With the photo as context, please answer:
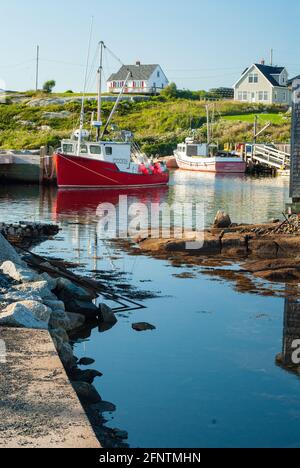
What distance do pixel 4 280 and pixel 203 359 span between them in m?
3.19

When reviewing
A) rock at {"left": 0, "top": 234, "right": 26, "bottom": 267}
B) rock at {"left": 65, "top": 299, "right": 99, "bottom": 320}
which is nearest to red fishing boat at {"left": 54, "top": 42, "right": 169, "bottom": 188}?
rock at {"left": 0, "top": 234, "right": 26, "bottom": 267}

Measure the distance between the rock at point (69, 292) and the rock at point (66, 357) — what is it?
2.53 metres

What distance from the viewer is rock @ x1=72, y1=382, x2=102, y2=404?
309 inches

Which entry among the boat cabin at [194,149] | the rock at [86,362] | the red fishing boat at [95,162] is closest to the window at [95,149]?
the red fishing boat at [95,162]

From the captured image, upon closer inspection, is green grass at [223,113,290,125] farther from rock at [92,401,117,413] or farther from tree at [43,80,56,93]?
rock at [92,401,117,413]

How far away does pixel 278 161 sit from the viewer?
196 feet

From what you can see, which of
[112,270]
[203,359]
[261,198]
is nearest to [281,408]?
[203,359]

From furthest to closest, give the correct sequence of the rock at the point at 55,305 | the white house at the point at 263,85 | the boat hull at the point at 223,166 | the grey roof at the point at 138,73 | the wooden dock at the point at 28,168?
the grey roof at the point at 138,73 → the white house at the point at 263,85 → the boat hull at the point at 223,166 → the wooden dock at the point at 28,168 → the rock at the point at 55,305

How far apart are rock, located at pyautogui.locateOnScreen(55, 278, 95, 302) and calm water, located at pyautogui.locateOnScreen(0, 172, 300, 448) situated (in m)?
0.73

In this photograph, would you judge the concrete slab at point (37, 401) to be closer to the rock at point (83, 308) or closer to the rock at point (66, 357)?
the rock at point (66, 357)

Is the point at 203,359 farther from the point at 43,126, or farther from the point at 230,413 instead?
the point at 43,126

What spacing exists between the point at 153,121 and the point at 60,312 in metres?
64.2

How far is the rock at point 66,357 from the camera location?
28.8 feet

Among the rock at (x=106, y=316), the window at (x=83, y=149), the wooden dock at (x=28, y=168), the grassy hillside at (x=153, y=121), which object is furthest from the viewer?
the grassy hillside at (x=153, y=121)
